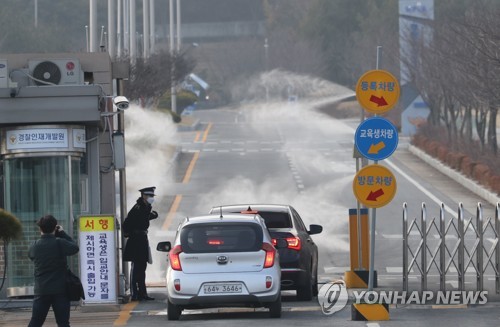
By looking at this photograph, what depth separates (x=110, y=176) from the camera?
21672 mm

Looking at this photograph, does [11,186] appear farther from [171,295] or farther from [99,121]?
[171,295]

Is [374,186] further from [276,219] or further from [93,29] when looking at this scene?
[93,29]

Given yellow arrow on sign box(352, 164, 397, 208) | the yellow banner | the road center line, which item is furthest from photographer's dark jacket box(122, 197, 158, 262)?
the road center line

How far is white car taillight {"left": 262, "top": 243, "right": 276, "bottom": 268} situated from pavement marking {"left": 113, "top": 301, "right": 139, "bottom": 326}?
1.93 metres

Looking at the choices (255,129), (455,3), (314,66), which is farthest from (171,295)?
(314,66)

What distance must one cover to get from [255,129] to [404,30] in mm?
12640

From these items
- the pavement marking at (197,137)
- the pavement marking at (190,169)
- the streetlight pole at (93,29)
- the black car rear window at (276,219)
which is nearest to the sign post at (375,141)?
the black car rear window at (276,219)

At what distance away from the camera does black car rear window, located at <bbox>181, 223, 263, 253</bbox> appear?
17.5 meters

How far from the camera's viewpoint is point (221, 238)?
17688mm

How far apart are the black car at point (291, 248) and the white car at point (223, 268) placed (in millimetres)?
1757

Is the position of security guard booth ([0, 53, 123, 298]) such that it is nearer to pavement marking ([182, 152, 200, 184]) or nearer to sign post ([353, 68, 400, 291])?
sign post ([353, 68, 400, 291])

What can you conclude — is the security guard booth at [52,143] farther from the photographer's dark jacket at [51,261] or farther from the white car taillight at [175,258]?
the photographer's dark jacket at [51,261]

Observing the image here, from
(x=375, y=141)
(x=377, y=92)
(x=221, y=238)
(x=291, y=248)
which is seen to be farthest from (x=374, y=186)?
(x=291, y=248)

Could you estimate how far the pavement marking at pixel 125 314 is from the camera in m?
17.8
